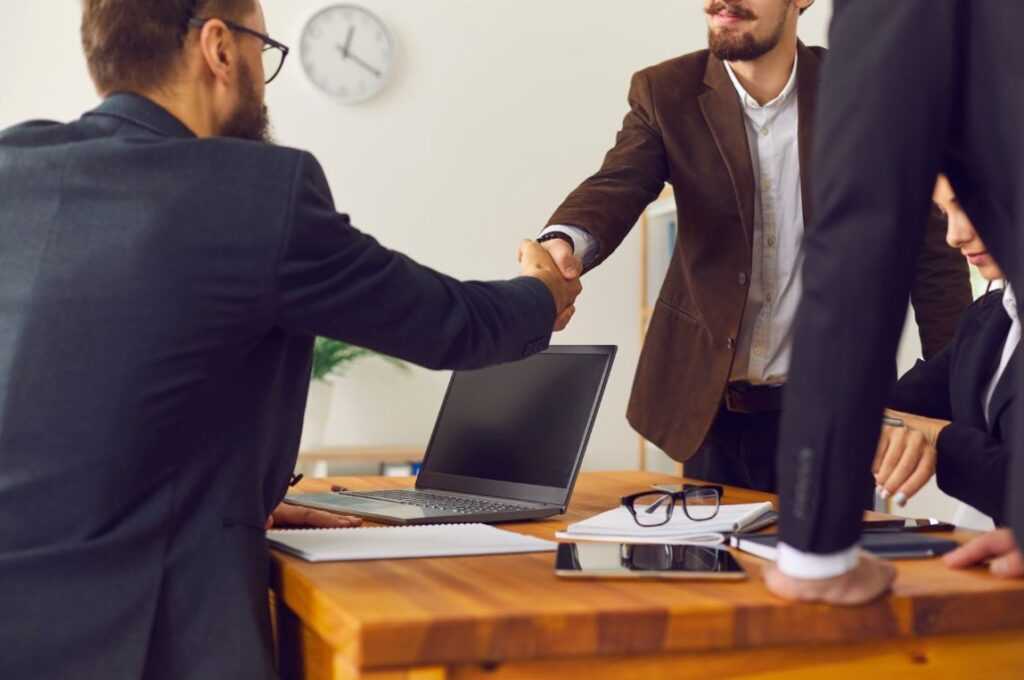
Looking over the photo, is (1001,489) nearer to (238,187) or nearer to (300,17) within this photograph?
(238,187)

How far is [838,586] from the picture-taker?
38.6 inches

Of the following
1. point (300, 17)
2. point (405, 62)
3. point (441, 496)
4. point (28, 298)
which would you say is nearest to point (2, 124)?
point (300, 17)

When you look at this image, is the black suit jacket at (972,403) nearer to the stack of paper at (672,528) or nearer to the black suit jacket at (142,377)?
the stack of paper at (672,528)

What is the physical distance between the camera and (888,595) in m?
1.02

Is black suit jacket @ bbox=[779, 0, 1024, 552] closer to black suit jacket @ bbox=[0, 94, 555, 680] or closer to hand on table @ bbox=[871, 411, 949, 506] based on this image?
black suit jacket @ bbox=[0, 94, 555, 680]

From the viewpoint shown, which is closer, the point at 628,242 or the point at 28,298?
the point at 28,298

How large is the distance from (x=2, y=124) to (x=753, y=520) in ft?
12.2

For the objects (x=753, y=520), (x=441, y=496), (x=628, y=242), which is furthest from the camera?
(x=628, y=242)

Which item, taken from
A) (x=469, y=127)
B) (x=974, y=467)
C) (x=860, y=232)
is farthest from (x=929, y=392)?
(x=469, y=127)

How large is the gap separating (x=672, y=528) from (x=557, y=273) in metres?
0.39

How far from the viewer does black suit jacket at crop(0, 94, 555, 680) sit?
1.08 metres

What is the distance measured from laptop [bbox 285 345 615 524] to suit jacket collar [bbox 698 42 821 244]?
583 millimetres

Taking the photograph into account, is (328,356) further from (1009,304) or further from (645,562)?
(645,562)

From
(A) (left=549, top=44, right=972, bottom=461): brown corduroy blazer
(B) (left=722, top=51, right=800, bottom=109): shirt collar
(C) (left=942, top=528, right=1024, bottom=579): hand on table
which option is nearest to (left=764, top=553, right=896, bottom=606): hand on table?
(C) (left=942, top=528, right=1024, bottom=579): hand on table
